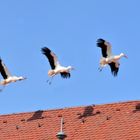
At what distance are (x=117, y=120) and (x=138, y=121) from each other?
107 centimetres

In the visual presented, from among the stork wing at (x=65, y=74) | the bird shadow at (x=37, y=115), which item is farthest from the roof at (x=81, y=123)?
the stork wing at (x=65, y=74)

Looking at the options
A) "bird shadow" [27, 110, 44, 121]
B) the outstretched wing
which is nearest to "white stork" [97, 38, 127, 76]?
the outstretched wing

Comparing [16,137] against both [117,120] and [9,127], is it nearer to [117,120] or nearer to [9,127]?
[9,127]

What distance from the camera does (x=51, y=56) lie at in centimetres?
4572

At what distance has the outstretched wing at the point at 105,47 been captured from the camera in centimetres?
4406

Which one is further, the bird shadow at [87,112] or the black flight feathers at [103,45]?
the bird shadow at [87,112]

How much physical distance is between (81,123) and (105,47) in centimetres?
351

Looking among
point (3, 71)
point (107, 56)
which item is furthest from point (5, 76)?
point (107, 56)

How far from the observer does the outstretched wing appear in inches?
1735

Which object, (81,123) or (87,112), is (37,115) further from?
(81,123)

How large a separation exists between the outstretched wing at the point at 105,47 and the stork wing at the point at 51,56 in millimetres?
2486

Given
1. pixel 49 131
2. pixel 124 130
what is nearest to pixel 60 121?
pixel 49 131

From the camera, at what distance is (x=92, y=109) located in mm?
45719

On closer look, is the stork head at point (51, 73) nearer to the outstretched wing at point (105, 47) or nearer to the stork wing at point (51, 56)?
the stork wing at point (51, 56)
